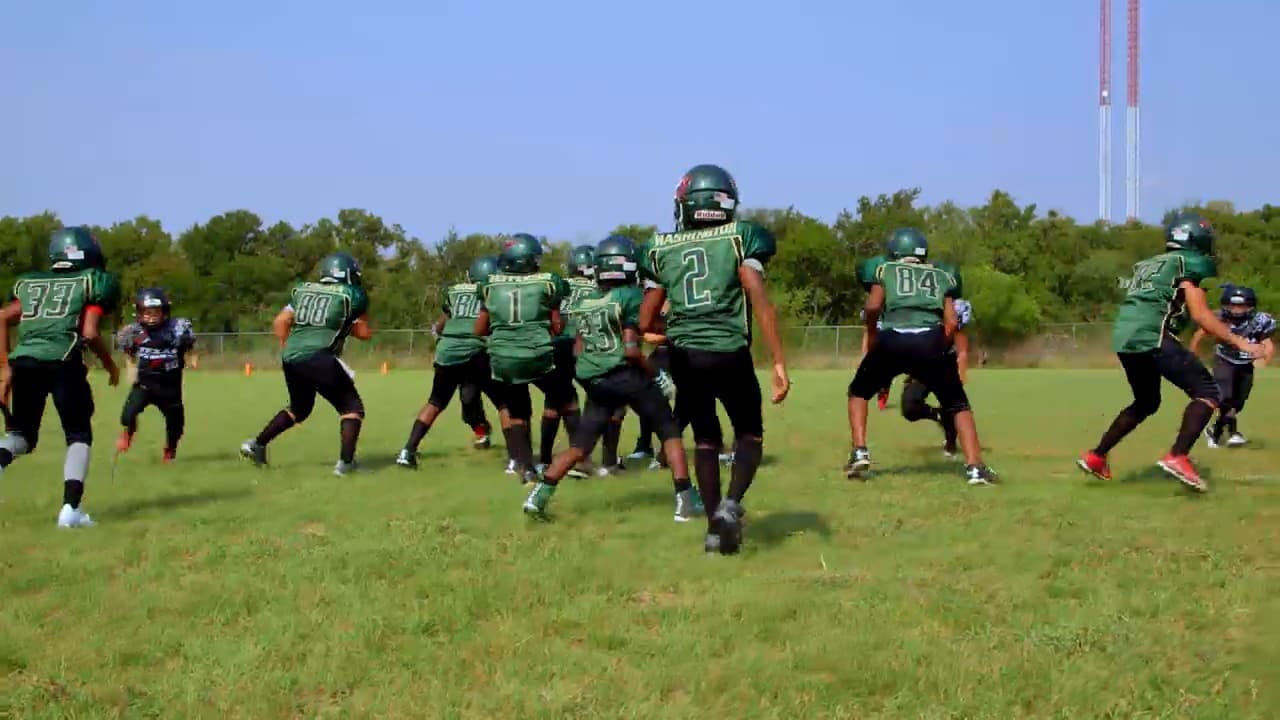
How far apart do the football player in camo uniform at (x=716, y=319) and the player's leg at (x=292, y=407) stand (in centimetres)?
473

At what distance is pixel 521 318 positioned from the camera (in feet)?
30.0

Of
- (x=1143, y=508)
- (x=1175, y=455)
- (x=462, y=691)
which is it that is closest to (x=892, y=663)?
(x=462, y=691)

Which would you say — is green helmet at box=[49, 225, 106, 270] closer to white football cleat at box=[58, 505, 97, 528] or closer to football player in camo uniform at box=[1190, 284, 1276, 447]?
white football cleat at box=[58, 505, 97, 528]

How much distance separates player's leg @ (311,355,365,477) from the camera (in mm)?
10016

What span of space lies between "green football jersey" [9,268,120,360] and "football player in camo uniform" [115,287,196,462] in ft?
13.0

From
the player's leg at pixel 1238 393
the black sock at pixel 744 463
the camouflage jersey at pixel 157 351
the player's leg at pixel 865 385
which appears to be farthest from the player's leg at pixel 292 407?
the player's leg at pixel 1238 393

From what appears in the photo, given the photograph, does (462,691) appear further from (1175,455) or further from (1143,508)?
(1175,455)

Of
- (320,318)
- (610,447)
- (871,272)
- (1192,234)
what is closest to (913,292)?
(871,272)

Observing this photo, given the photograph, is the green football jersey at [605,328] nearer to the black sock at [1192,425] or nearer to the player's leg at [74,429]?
the player's leg at [74,429]

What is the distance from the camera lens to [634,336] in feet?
25.3

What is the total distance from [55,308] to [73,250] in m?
0.40

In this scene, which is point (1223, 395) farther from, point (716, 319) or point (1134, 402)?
point (716, 319)

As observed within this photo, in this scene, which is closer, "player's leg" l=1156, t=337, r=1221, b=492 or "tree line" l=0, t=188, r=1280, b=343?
"player's leg" l=1156, t=337, r=1221, b=492

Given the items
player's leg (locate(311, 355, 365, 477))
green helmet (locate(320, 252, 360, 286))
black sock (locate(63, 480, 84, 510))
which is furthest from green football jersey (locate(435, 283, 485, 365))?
black sock (locate(63, 480, 84, 510))
